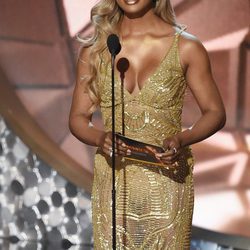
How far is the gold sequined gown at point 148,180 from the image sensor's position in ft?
6.13

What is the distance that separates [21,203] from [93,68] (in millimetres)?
2274

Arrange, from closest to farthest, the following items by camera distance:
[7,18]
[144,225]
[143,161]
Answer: [143,161] → [144,225] → [7,18]

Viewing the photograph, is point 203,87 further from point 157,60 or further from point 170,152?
point 170,152

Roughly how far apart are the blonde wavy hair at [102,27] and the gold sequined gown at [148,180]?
1.1 inches

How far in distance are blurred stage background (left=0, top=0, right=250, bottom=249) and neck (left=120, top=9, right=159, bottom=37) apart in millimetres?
1436

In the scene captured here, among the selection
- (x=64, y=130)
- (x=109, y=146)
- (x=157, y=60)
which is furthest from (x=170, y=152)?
(x=64, y=130)

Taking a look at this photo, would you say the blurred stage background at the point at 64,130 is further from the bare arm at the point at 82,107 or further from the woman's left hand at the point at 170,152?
the woman's left hand at the point at 170,152

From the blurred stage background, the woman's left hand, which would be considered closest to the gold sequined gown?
the woman's left hand

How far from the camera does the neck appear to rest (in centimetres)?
194

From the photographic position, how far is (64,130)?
3.89 meters

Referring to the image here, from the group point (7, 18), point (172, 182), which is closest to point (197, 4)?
point (7, 18)

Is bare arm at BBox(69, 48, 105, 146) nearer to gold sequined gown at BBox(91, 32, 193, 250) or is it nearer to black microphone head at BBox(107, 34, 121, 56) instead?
gold sequined gown at BBox(91, 32, 193, 250)

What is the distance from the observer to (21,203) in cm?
411

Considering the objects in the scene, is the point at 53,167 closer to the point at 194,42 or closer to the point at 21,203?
the point at 21,203
